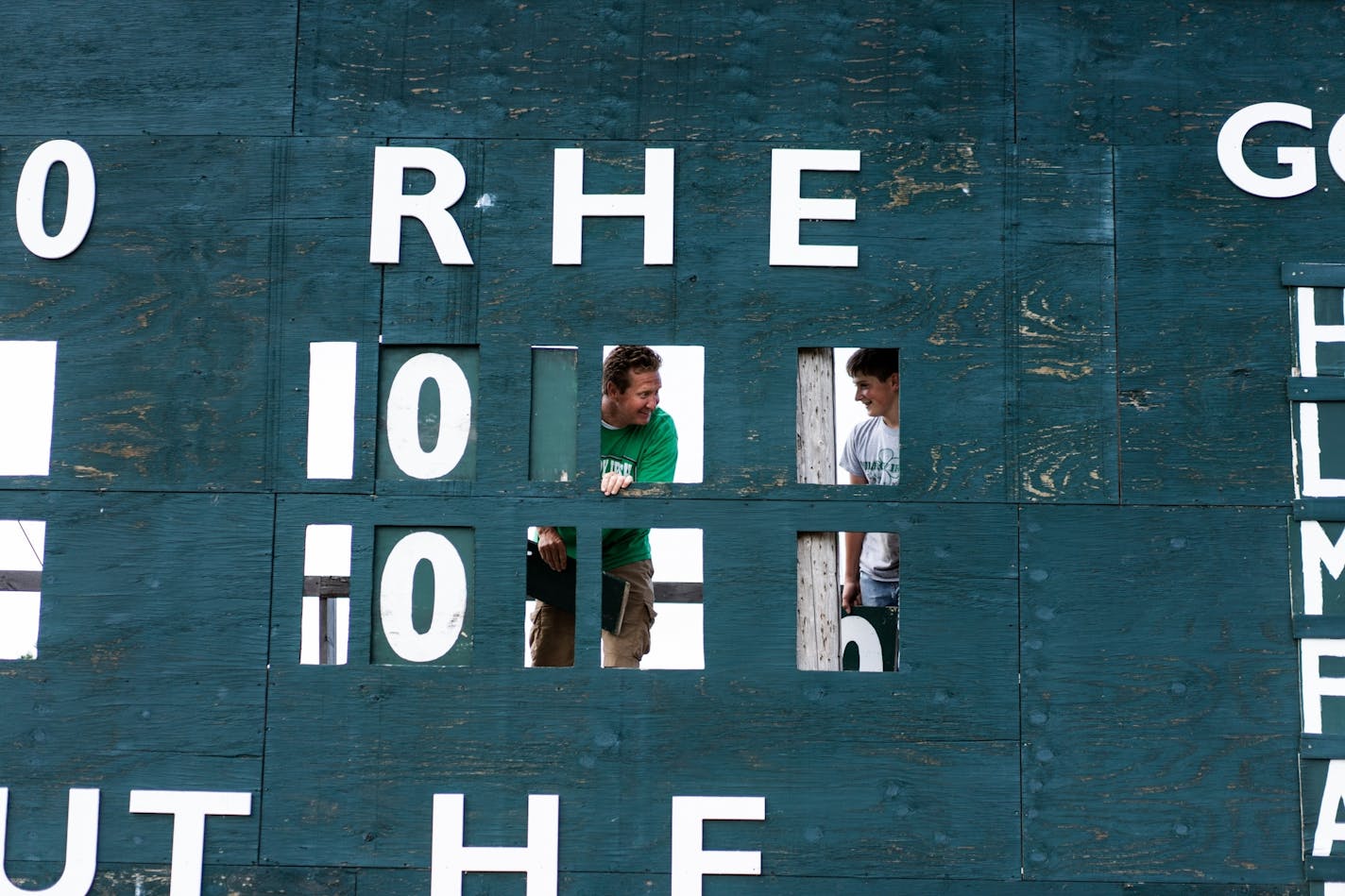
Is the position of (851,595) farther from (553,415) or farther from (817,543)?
(553,415)

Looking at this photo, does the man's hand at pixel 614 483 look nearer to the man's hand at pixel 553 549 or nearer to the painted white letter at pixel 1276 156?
the man's hand at pixel 553 549

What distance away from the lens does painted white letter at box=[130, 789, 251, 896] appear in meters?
6.73

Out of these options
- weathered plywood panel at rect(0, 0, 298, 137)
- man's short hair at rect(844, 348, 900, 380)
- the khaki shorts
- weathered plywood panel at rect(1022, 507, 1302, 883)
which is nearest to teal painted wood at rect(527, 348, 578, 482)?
the khaki shorts

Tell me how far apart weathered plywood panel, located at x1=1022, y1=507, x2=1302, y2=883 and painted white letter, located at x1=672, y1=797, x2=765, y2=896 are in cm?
109

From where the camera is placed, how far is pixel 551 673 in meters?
6.77

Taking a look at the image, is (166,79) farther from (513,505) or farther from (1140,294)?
(1140,294)

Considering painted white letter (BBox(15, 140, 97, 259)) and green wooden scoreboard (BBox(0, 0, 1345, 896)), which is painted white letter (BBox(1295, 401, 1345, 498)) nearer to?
green wooden scoreboard (BBox(0, 0, 1345, 896))

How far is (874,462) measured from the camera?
26.2 ft

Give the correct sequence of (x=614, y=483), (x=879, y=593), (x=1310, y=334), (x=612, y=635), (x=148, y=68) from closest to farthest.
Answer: (x=614, y=483) → (x=1310, y=334) → (x=148, y=68) → (x=612, y=635) → (x=879, y=593)

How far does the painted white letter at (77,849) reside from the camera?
6750mm

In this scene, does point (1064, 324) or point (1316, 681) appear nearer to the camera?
point (1316, 681)

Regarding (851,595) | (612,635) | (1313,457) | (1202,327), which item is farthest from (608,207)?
(1313,457)

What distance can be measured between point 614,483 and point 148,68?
8.80 feet

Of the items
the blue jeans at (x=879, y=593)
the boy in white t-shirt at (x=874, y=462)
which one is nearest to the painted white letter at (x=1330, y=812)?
the boy in white t-shirt at (x=874, y=462)
